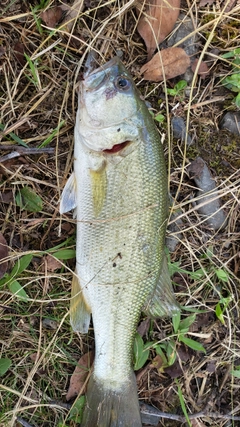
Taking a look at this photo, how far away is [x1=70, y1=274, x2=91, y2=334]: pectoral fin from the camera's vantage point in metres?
2.78

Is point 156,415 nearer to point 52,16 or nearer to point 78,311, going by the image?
point 78,311

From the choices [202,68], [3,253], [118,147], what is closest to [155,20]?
[202,68]

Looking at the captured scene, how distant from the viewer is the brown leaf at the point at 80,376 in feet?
9.57

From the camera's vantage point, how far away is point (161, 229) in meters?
2.67

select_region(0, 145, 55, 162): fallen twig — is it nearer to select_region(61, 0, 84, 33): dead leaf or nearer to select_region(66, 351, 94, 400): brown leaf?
select_region(61, 0, 84, 33): dead leaf

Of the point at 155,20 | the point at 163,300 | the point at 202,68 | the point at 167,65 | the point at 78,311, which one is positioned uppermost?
the point at 155,20

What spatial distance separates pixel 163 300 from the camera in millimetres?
2816

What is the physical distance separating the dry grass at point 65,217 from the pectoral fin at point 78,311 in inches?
3.2

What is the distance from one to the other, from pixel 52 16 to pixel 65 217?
132cm

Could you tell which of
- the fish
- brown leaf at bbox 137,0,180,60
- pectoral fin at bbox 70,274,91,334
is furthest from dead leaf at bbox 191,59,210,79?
pectoral fin at bbox 70,274,91,334

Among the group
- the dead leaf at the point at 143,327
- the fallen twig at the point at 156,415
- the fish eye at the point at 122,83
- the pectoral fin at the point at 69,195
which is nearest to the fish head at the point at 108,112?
the fish eye at the point at 122,83

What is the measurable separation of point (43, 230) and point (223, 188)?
1344mm

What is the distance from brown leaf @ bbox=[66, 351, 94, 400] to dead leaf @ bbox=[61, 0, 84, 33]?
222 centimetres

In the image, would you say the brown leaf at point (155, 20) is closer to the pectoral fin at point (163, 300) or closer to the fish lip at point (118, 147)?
the fish lip at point (118, 147)
